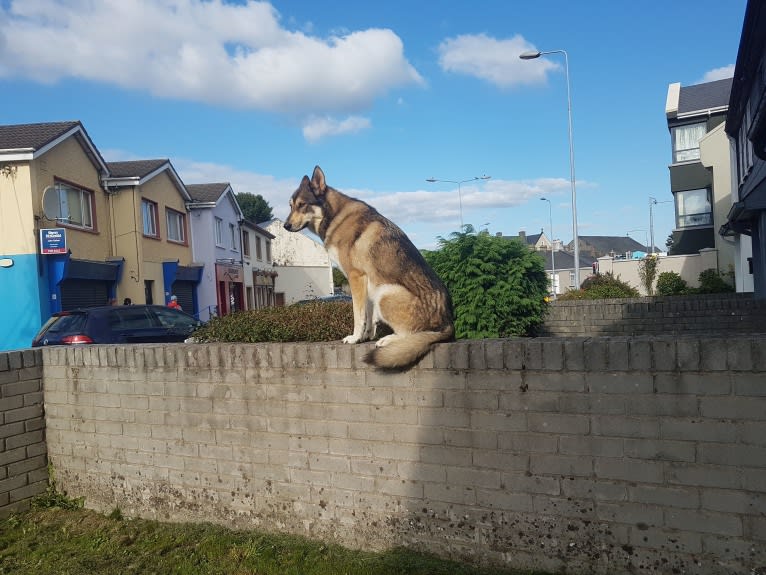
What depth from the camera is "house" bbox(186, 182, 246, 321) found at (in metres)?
28.6

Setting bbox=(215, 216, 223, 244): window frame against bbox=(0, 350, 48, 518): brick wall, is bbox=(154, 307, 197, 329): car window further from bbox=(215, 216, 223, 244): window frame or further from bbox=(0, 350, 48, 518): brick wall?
bbox=(215, 216, 223, 244): window frame

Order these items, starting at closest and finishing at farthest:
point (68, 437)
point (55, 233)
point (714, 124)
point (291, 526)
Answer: point (291, 526), point (68, 437), point (55, 233), point (714, 124)

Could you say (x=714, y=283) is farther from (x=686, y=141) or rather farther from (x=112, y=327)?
(x=112, y=327)

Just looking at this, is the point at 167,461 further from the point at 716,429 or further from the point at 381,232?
the point at 716,429

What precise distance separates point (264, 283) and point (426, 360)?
36863mm

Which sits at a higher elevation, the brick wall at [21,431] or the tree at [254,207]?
the tree at [254,207]

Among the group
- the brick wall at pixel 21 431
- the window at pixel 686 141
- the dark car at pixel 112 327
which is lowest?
the brick wall at pixel 21 431

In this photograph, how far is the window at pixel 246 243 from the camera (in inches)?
1406

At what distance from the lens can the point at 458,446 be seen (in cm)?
398

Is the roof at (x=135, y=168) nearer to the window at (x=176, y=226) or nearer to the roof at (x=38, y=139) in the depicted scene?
the roof at (x=38, y=139)

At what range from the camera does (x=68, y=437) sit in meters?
5.73

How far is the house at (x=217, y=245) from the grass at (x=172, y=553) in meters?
21.7

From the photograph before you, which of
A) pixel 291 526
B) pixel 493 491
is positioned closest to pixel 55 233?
pixel 291 526

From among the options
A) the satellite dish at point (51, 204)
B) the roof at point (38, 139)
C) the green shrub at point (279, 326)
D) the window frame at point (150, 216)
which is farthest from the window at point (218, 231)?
the green shrub at point (279, 326)
